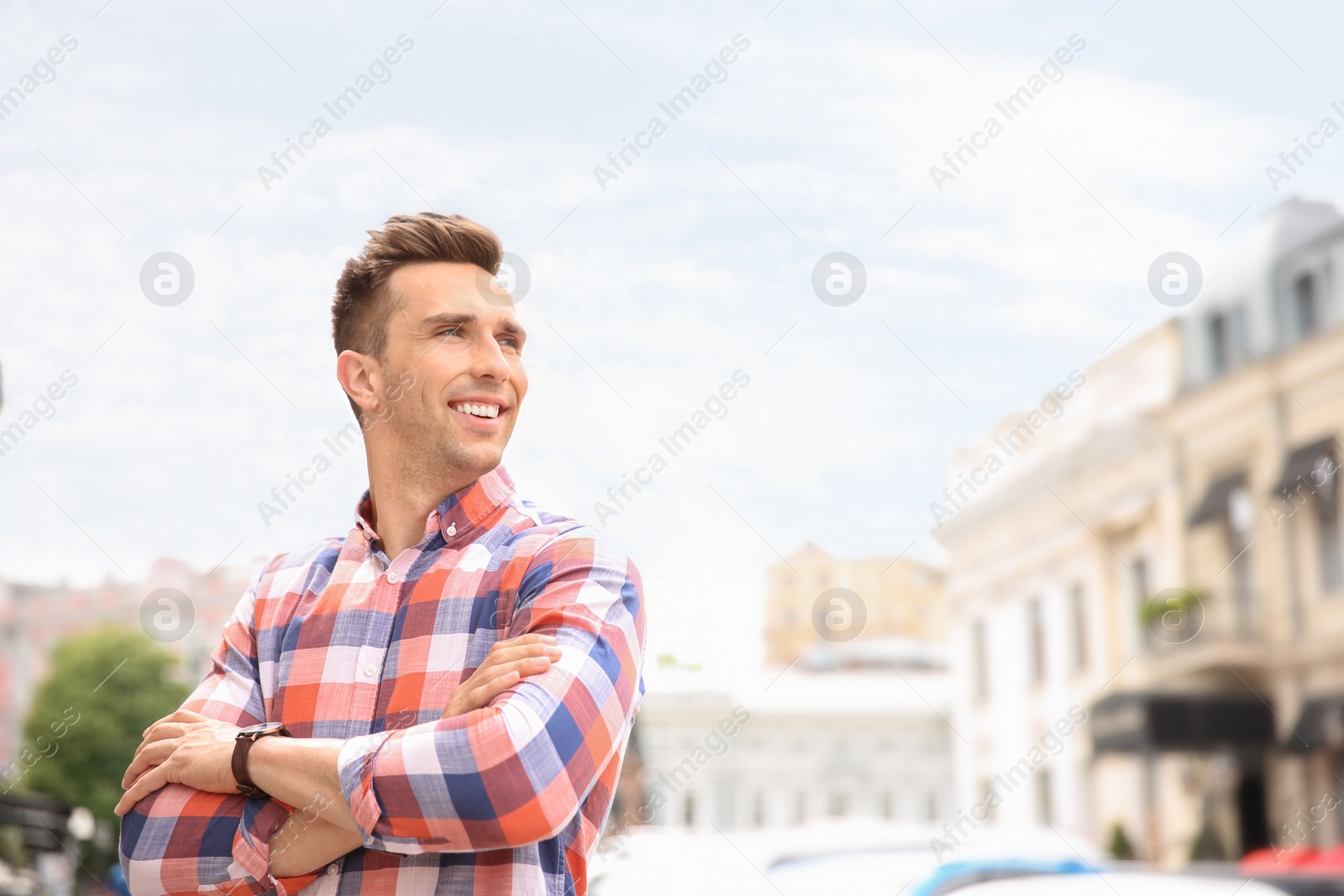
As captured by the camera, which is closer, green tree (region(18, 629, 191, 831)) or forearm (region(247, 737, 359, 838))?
forearm (region(247, 737, 359, 838))

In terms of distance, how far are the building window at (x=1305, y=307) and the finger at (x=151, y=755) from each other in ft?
44.5

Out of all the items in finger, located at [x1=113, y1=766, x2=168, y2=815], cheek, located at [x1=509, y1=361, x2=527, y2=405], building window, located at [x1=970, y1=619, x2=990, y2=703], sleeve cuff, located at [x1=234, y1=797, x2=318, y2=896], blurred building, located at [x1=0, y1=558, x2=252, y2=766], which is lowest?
sleeve cuff, located at [x1=234, y1=797, x2=318, y2=896]

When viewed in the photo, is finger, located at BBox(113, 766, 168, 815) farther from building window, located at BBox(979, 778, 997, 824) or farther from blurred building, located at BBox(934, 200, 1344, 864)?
building window, located at BBox(979, 778, 997, 824)

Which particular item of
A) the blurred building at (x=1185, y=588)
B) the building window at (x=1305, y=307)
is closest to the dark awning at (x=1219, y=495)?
the blurred building at (x=1185, y=588)

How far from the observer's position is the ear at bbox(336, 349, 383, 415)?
1.00 m

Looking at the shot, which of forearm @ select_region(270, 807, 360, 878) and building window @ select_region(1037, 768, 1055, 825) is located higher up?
building window @ select_region(1037, 768, 1055, 825)

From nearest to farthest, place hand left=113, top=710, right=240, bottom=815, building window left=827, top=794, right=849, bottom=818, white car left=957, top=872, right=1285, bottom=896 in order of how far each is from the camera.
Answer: hand left=113, top=710, right=240, bottom=815 < white car left=957, top=872, right=1285, bottom=896 < building window left=827, top=794, right=849, bottom=818

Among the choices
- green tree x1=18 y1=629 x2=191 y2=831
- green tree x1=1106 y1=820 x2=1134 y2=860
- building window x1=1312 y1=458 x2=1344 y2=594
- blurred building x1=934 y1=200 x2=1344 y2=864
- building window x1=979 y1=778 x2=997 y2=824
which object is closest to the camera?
building window x1=1312 y1=458 x2=1344 y2=594

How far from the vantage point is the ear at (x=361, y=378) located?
3.28 ft

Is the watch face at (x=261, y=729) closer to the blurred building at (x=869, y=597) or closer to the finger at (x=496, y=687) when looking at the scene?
the finger at (x=496, y=687)

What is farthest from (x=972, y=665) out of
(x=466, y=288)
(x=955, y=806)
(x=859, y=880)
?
(x=466, y=288)

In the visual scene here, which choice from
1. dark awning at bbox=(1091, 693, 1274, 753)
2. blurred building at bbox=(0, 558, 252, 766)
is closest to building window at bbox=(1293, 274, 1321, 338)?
dark awning at bbox=(1091, 693, 1274, 753)

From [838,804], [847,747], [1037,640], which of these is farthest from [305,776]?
[838,804]

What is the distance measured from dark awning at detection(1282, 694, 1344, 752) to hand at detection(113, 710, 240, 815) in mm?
10509
